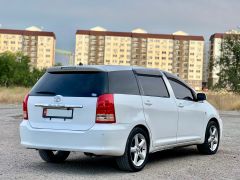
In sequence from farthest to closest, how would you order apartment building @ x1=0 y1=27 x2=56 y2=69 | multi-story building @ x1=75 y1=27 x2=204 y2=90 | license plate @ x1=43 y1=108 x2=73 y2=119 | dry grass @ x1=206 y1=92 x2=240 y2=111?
apartment building @ x1=0 y1=27 x2=56 y2=69
multi-story building @ x1=75 y1=27 x2=204 y2=90
dry grass @ x1=206 y1=92 x2=240 y2=111
license plate @ x1=43 y1=108 x2=73 y2=119

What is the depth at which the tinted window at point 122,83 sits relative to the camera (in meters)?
7.67

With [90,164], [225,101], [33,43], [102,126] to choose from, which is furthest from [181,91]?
[33,43]

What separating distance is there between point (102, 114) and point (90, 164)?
166cm

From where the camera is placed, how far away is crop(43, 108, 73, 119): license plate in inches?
297

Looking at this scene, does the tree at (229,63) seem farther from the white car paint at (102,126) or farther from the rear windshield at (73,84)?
the rear windshield at (73,84)

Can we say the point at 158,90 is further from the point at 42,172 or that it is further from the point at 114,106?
the point at 42,172

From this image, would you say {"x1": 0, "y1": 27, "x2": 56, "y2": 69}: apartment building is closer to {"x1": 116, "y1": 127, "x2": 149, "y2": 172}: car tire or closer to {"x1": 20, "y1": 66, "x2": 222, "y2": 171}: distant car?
{"x1": 20, "y1": 66, "x2": 222, "y2": 171}: distant car

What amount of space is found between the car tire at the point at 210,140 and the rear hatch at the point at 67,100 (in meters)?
3.26

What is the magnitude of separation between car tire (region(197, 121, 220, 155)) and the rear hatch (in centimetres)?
326

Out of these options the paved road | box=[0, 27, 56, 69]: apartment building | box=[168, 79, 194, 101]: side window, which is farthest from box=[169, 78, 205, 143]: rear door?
box=[0, 27, 56, 69]: apartment building

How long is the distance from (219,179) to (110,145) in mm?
1651

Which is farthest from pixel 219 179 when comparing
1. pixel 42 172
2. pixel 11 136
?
pixel 11 136

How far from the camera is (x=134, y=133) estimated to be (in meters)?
7.71

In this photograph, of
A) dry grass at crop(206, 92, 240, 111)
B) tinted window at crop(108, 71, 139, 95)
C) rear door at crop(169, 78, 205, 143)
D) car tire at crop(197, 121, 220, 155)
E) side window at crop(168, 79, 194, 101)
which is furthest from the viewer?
dry grass at crop(206, 92, 240, 111)
